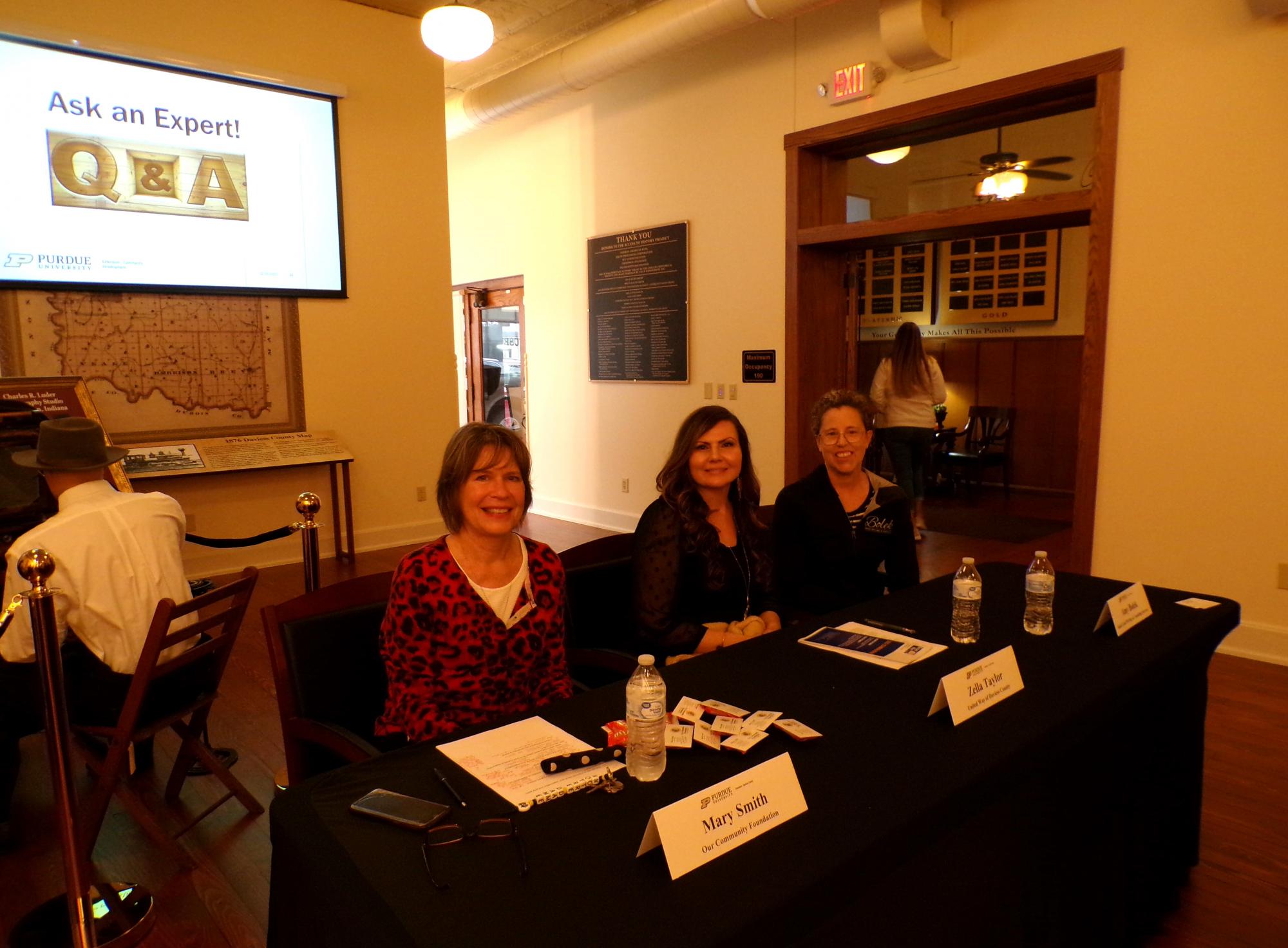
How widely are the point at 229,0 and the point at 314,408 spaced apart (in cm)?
251

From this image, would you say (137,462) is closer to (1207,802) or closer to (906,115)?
(906,115)

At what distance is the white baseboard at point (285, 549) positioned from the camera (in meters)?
5.39

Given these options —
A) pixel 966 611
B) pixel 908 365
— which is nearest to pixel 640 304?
pixel 908 365

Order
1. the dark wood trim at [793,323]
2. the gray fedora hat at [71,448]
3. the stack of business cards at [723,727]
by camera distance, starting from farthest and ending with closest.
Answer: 1. the dark wood trim at [793,323]
2. the gray fedora hat at [71,448]
3. the stack of business cards at [723,727]

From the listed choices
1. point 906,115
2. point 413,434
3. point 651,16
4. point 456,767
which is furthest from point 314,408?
point 456,767

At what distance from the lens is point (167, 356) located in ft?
16.9

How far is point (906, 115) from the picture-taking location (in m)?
4.77

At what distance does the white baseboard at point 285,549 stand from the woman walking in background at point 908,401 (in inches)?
132

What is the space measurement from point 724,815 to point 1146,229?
397cm

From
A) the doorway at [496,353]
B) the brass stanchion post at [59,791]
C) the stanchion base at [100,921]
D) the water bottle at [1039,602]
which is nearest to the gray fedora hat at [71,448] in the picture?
the brass stanchion post at [59,791]

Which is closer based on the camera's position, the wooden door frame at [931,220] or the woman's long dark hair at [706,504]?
the woman's long dark hair at [706,504]

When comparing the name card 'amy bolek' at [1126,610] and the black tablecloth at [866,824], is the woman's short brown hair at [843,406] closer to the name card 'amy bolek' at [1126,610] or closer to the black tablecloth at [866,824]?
the black tablecloth at [866,824]

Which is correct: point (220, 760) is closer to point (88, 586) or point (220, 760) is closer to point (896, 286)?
point (88, 586)

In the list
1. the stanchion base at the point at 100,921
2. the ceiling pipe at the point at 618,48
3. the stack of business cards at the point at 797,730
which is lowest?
the stanchion base at the point at 100,921
